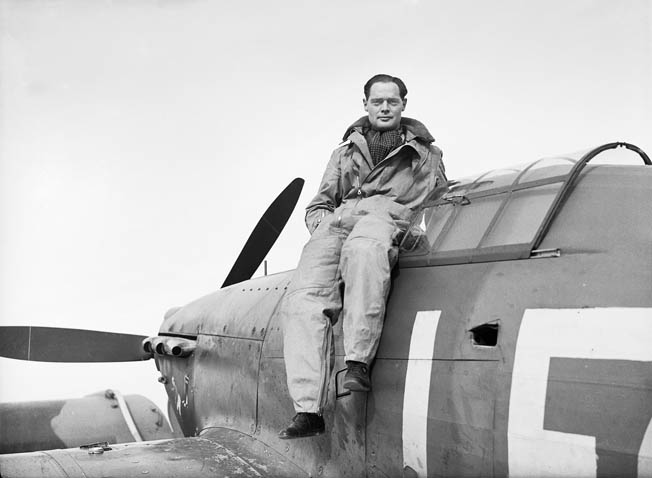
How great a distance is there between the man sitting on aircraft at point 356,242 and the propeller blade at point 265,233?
11.6 ft

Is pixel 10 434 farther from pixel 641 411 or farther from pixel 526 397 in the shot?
pixel 641 411

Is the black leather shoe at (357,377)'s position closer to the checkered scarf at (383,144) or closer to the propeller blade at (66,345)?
the checkered scarf at (383,144)

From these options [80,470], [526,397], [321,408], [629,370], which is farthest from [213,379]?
Result: [629,370]

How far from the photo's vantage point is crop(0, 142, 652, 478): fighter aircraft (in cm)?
281

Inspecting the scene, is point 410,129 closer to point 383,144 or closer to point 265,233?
point 383,144

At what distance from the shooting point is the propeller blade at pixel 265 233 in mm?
8250

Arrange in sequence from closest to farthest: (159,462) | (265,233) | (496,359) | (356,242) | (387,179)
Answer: (496,359) → (356,242) → (387,179) → (159,462) → (265,233)

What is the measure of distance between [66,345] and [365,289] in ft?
16.1

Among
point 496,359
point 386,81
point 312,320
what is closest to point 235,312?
point 312,320

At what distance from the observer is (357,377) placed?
3766mm

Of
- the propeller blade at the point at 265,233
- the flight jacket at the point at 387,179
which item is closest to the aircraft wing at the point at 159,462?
the flight jacket at the point at 387,179

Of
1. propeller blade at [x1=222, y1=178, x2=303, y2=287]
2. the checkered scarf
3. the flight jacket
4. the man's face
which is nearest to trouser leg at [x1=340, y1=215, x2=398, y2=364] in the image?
the flight jacket

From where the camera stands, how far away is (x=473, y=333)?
3393 mm

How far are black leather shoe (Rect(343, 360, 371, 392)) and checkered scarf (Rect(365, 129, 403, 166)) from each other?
144 cm
